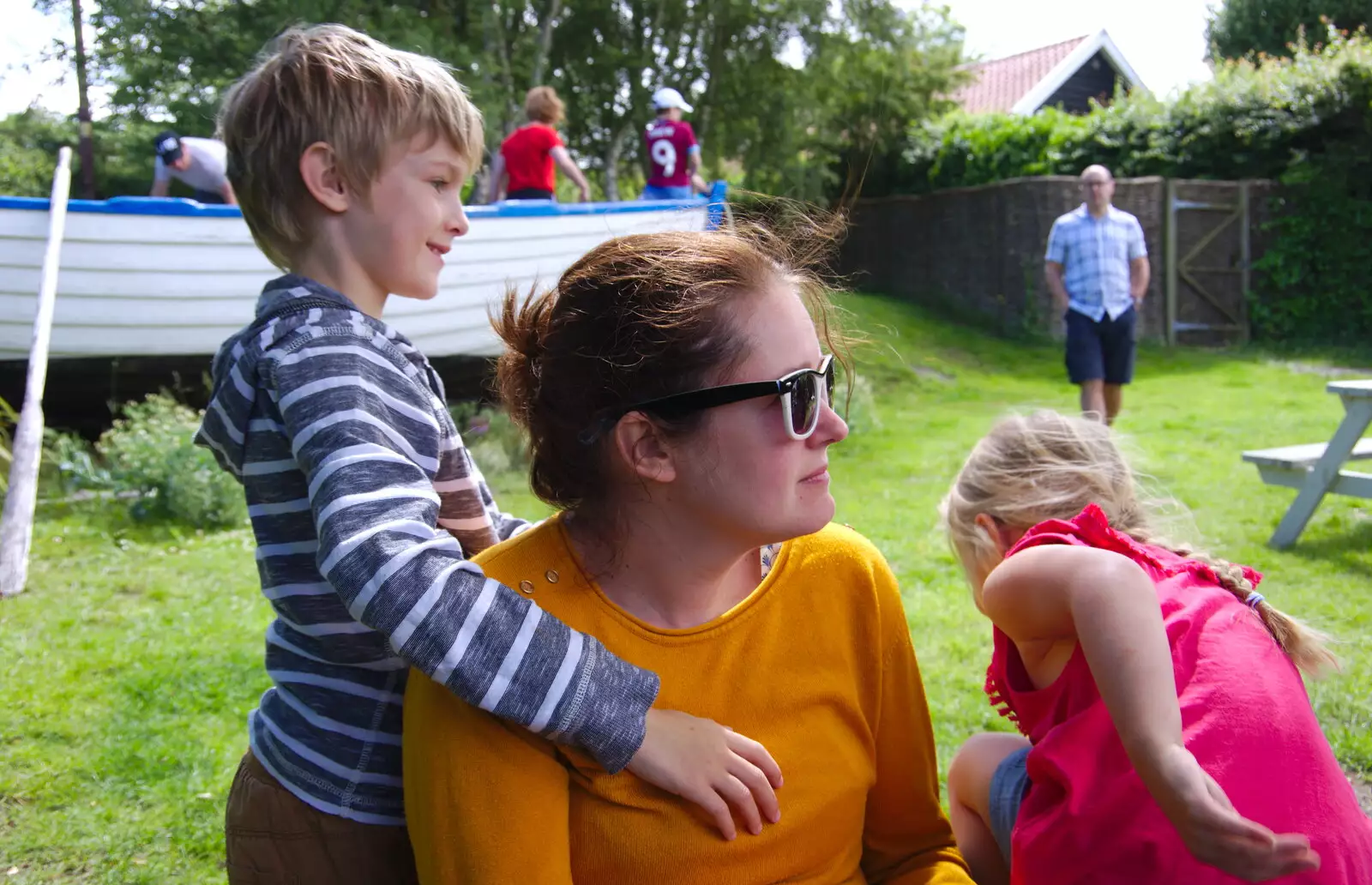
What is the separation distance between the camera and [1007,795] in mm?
2014

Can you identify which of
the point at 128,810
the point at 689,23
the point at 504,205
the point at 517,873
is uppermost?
the point at 689,23

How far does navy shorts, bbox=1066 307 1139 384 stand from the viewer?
8.14 meters

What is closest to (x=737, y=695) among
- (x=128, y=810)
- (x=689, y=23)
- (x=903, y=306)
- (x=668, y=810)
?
(x=668, y=810)

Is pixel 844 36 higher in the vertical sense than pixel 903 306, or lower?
higher

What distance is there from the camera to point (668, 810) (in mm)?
1399

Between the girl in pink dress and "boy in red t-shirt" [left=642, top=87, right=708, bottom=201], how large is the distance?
28.3 ft

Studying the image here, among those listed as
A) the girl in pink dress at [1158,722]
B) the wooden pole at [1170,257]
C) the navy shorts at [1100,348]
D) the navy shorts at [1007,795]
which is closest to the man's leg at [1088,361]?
the navy shorts at [1100,348]

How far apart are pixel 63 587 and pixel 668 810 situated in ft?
15.6

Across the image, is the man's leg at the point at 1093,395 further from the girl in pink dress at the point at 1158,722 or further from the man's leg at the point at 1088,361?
the girl in pink dress at the point at 1158,722

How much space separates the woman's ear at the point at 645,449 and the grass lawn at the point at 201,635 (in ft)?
2.30

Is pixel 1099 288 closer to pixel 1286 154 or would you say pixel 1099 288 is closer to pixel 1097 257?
pixel 1097 257

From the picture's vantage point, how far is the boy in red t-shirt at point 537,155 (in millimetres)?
9016

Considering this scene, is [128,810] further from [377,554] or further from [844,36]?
[844,36]

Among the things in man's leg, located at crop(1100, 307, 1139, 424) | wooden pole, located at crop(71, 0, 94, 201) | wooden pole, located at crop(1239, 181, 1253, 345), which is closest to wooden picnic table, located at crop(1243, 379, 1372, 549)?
man's leg, located at crop(1100, 307, 1139, 424)
